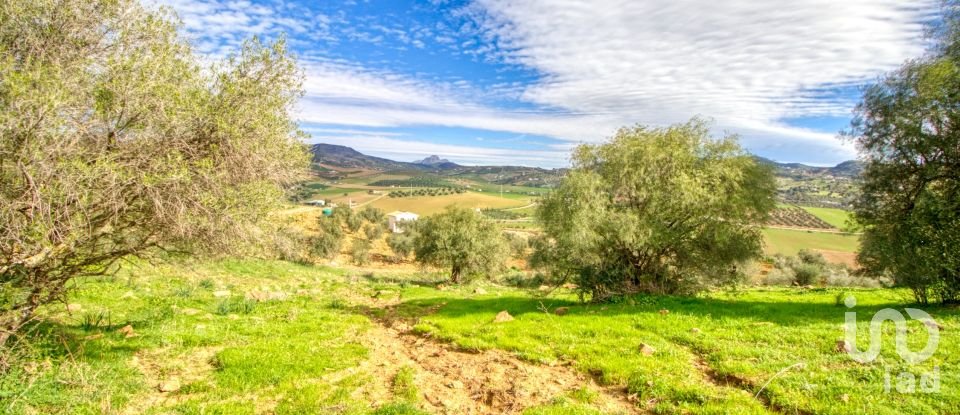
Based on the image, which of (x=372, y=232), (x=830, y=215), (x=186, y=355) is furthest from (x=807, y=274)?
(x=830, y=215)

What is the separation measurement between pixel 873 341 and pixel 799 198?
169 meters

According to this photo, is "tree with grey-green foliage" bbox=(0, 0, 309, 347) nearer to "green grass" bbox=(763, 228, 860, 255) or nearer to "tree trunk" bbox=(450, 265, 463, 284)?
"tree trunk" bbox=(450, 265, 463, 284)

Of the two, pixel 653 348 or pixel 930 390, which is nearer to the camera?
pixel 930 390

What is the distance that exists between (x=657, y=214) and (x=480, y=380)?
12.1m

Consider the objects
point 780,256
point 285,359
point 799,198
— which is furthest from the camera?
point 799,198

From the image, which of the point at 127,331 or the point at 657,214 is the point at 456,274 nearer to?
the point at 657,214

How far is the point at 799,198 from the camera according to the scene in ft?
471

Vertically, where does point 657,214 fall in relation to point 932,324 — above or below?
above

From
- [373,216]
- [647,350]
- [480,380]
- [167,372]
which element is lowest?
[373,216]

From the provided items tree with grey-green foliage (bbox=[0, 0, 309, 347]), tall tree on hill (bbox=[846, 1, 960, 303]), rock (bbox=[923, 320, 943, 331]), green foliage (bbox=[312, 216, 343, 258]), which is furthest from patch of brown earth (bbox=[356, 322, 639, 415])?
green foliage (bbox=[312, 216, 343, 258])

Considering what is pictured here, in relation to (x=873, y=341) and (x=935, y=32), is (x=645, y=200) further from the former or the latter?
(x=935, y=32)

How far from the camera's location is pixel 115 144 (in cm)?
761

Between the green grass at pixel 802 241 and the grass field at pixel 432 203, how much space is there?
78.9 m

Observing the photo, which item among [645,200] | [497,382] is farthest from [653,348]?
[645,200]
